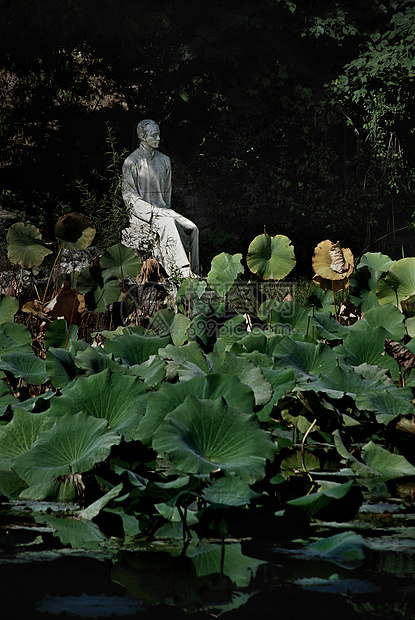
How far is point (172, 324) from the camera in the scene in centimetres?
214

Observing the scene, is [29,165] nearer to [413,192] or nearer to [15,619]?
[413,192]

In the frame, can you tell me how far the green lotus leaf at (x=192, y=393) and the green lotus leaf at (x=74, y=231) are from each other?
98 centimetres

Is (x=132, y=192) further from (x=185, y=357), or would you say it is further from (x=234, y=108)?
(x=185, y=357)

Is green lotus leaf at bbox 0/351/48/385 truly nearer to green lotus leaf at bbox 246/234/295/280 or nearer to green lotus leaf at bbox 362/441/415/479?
green lotus leaf at bbox 362/441/415/479

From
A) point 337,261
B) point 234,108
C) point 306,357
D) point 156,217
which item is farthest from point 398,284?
point 234,108

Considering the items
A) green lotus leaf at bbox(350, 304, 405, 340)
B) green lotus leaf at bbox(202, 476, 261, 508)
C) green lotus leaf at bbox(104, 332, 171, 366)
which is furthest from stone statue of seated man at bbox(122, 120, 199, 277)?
green lotus leaf at bbox(202, 476, 261, 508)

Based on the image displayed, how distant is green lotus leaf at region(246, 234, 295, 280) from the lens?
238cm

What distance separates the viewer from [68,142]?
8.47 meters

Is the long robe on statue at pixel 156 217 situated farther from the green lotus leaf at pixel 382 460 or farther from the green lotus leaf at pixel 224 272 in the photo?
the green lotus leaf at pixel 382 460

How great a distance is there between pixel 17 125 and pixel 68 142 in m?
0.64

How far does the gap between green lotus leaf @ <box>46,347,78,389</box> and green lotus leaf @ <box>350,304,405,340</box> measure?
0.85m

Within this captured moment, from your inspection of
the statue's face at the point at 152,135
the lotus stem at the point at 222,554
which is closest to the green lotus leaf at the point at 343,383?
the lotus stem at the point at 222,554

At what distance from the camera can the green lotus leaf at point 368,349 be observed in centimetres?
176

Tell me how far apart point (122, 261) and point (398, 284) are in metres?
0.91
